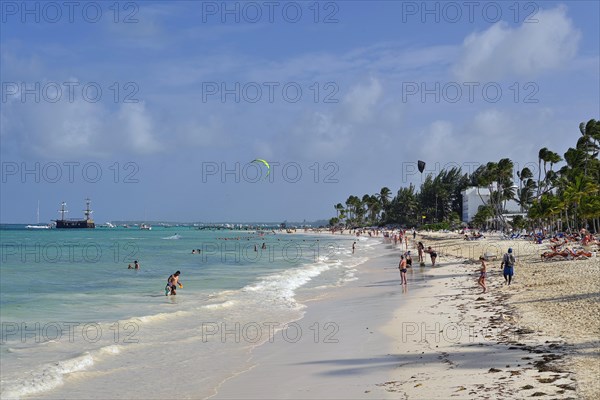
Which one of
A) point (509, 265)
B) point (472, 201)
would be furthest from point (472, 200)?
point (509, 265)

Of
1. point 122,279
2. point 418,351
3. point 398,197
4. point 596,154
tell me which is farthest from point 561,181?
point 398,197

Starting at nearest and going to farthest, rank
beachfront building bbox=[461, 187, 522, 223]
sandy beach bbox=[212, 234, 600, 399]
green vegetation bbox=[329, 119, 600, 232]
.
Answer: sandy beach bbox=[212, 234, 600, 399] < green vegetation bbox=[329, 119, 600, 232] < beachfront building bbox=[461, 187, 522, 223]

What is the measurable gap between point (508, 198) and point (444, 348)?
85.6m

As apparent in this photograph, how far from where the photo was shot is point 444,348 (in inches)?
454

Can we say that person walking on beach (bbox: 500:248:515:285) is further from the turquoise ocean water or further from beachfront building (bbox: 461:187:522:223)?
beachfront building (bbox: 461:187:522:223)

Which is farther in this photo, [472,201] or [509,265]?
[472,201]

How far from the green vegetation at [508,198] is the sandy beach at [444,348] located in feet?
114

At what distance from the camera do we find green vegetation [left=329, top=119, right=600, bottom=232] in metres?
55.2

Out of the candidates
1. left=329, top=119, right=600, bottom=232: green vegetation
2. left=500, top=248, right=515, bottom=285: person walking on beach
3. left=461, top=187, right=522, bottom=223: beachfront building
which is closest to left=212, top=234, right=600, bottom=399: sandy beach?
left=500, top=248, right=515, bottom=285: person walking on beach

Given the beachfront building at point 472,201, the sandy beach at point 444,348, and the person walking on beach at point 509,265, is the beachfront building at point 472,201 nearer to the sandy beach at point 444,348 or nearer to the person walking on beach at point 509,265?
the person walking on beach at point 509,265

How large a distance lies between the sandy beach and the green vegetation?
3466 centimetres

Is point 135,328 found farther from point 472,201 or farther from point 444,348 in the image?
point 472,201

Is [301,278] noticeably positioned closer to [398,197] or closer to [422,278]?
[422,278]

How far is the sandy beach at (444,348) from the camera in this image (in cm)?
860
